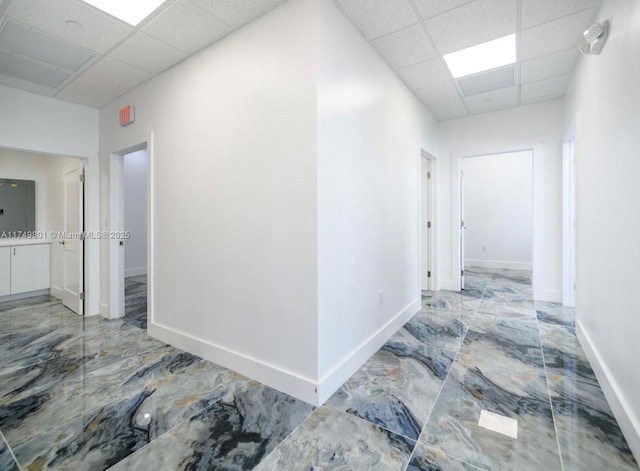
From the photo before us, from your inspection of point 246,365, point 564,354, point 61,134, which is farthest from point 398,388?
point 61,134

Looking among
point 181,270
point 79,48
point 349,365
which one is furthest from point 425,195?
point 79,48

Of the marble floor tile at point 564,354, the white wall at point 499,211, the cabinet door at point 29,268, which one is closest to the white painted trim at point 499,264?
the white wall at point 499,211

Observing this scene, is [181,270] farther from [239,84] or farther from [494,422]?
[494,422]

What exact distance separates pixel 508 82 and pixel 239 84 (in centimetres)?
307

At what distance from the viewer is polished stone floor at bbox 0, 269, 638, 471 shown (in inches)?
56.9

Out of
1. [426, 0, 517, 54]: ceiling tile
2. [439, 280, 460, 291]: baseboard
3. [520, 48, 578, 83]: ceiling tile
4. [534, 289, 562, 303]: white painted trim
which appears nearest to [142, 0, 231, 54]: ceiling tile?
[426, 0, 517, 54]: ceiling tile

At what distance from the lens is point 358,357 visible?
232cm

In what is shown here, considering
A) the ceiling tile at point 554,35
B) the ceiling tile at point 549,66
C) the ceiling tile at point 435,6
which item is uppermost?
the ceiling tile at point 549,66

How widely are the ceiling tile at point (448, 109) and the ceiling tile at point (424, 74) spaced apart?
76 cm

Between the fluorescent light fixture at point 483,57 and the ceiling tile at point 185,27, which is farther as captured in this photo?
the fluorescent light fixture at point 483,57

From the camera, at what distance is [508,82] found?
11.3 feet

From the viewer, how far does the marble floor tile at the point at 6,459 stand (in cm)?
141

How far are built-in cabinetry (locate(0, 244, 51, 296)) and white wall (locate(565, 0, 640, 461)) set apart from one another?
22.1 feet

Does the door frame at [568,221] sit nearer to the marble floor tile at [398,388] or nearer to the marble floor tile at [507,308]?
the marble floor tile at [507,308]
